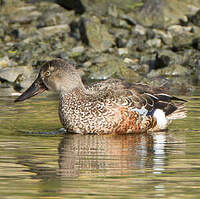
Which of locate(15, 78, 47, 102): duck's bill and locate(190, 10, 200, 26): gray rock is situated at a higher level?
locate(190, 10, 200, 26): gray rock

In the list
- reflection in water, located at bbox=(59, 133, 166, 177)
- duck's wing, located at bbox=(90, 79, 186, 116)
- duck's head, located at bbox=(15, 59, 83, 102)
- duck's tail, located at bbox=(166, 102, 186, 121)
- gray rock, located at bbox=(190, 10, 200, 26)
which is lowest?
reflection in water, located at bbox=(59, 133, 166, 177)

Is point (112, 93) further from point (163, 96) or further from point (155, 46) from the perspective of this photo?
point (155, 46)

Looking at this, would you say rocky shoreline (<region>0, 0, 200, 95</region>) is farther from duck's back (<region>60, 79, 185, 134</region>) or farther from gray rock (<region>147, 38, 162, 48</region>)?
duck's back (<region>60, 79, 185, 134</region>)

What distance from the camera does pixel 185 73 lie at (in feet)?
54.7

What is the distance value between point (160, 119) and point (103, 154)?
7.58 feet

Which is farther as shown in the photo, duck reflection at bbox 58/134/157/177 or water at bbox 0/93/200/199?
duck reflection at bbox 58/134/157/177

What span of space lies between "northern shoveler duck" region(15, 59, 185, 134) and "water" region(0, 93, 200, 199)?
0.17 metres

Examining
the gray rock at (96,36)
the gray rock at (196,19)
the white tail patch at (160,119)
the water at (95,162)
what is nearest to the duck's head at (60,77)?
the water at (95,162)

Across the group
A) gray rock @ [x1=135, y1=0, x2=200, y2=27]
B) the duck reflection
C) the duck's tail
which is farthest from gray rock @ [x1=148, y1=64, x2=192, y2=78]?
the duck reflection

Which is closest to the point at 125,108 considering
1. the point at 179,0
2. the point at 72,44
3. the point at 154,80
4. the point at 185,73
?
the point at 154,80

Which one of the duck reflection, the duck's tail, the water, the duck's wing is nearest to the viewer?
the water

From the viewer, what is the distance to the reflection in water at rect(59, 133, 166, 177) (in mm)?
6828

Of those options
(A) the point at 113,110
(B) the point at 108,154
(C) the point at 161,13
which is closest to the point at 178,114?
(A) the point at 113,110

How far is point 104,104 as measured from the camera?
359 inches
